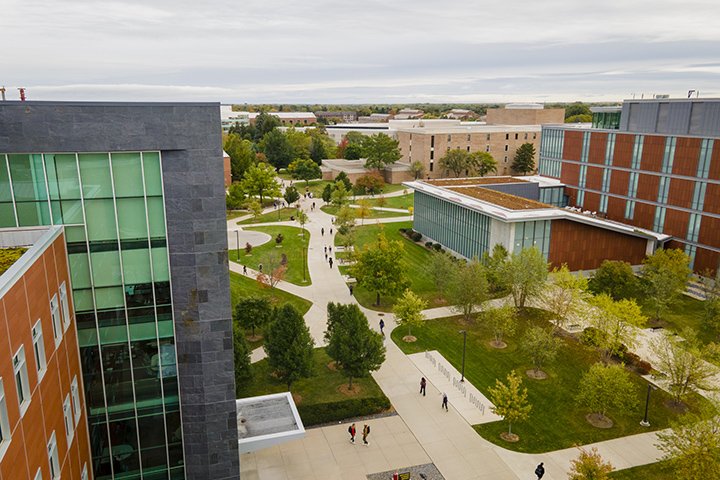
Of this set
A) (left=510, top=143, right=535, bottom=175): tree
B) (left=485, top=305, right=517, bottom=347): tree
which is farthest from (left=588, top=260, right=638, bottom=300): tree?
(left=510, top=143, right=535, bottom=175): tree

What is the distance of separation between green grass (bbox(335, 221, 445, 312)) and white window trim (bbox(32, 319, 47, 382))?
2855 cm

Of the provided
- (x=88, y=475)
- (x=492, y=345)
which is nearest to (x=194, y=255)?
(x=88, y=475)

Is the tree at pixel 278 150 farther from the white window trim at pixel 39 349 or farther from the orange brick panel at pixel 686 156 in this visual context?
the white window trim at pixel 39 349

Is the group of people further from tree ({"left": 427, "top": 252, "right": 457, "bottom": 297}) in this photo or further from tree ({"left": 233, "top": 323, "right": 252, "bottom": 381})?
tree ({"left": 427, "top": 252, "right": 457, "bottom": 297})

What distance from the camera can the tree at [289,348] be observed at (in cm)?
2706

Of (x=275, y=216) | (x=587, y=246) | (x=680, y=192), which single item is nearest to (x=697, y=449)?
(x=587, y=246)

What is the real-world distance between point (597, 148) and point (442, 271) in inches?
1134

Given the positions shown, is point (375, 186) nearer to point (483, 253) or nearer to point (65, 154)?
point (483, 253)

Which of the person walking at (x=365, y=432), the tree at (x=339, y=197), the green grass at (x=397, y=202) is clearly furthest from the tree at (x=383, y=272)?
the green grass at (x=397, y=202)

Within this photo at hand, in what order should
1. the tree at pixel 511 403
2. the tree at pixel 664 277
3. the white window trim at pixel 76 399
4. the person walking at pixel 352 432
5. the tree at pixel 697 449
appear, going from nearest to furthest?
the white window trim at pixel 76 399 < the tree at pixel 697 449 < the tree at pixel 511 403 < the person walking at pixel 352 432 < the tree at pixel 664 277

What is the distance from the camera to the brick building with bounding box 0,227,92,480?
11.5m

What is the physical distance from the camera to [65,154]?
15.8 meters

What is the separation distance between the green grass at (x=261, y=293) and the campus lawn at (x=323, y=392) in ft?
30.2

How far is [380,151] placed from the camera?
3898 inches
